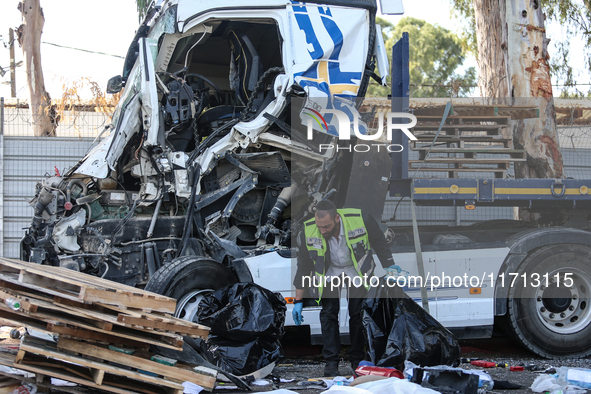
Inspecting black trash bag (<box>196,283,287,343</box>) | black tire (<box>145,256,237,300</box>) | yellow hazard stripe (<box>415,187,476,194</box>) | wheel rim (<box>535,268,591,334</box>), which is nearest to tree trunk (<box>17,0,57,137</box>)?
black tire (<box>145,256,237,300</box>)

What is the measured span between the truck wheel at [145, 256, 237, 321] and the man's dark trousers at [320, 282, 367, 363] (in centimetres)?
96

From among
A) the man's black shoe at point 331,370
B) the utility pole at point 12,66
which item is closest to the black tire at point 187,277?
the man's black shoe at point 331,370

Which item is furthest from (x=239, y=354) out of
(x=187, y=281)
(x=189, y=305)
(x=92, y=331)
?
(x=92, y=331)

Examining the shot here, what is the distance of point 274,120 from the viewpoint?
212 inches

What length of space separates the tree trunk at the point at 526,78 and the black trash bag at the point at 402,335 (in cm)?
344

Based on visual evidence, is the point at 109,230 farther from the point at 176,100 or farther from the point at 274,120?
the point at 274,120

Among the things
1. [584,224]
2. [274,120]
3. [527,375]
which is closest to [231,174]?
[274,120]

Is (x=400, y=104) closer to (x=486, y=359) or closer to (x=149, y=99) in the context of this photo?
(x=149, y=99)

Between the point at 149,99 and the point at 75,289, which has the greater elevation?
the point at 149,99

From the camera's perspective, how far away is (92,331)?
3.82 m

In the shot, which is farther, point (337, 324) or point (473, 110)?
point (473, 110)

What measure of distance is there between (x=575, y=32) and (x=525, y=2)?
28.9ft

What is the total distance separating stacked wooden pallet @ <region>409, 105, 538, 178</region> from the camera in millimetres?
5820

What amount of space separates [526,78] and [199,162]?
506cm
